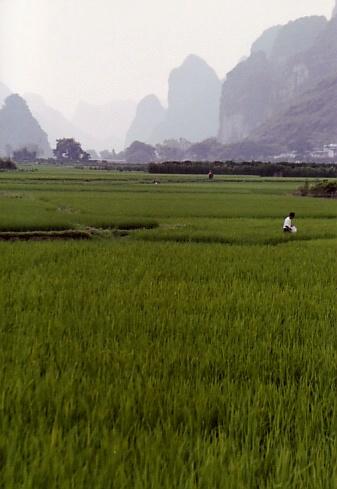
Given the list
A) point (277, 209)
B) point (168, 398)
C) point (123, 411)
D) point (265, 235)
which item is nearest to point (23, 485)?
point (123, 411)

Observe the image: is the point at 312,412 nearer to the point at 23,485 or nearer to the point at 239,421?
the point at 239,421

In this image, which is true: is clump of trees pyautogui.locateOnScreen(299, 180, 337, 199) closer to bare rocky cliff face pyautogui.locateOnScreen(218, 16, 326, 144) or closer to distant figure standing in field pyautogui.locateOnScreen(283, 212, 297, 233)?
distant figure standing in field pyautogui.locateOnScreen(283, 212, 297, 233)

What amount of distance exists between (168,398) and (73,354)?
866 mm

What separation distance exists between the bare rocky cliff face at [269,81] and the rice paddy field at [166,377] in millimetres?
154592

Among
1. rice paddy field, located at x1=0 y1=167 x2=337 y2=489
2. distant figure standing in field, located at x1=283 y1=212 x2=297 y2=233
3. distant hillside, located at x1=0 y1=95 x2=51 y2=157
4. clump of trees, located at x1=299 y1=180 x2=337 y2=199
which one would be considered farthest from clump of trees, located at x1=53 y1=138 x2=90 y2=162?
rice paddy field, located at x1=0 y1=167 x2=337 y2=489

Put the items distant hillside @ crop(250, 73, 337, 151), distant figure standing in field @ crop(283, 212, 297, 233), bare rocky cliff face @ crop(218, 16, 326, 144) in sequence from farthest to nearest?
bare rocky cliff face @ crop(218, 16, 326, 144), distant hillside @ crop(250, 73, 337, 151), distant figure standing in field @ crop(283, 212, 297, 233)

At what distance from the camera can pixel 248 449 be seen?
1830 millimetres

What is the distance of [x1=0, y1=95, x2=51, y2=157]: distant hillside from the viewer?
632 ft

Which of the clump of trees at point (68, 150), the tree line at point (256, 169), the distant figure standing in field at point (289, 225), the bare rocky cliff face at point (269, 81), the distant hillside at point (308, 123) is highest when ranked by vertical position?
the bare rocky cliff face at point (269, 81)

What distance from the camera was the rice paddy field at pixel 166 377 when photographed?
1665 millimetres

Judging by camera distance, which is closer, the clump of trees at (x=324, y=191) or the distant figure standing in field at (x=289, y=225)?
the distant figure standing in field at (x=289, y=225)

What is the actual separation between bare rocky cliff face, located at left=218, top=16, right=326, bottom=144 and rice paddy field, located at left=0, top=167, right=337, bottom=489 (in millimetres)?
154592

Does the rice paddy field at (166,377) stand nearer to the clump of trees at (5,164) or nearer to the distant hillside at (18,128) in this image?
the clump of trees at (5,164)

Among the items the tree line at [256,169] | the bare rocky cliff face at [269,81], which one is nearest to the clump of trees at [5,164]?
the tree line at [256,169]
